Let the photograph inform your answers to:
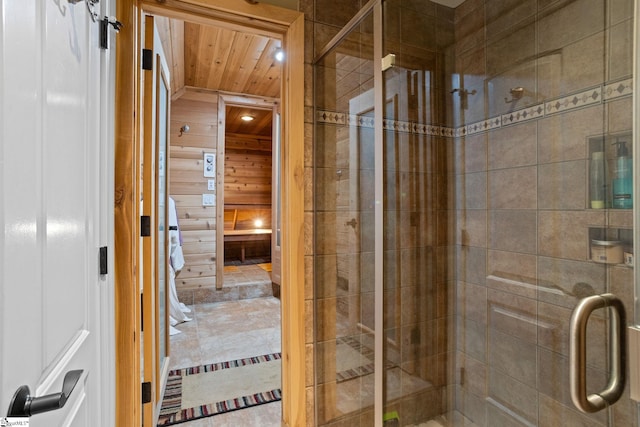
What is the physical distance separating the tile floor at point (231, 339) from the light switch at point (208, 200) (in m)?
1.28

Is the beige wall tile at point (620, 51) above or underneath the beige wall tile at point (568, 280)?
above

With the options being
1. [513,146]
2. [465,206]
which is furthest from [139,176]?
[513,146]

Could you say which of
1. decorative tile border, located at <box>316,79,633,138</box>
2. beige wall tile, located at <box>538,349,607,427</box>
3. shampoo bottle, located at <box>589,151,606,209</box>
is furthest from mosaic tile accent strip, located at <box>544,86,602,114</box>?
beige wall tile, located at <box>538,349,607,427</box>

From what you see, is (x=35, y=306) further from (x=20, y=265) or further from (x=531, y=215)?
(x=531, y=215)

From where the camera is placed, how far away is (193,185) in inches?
156

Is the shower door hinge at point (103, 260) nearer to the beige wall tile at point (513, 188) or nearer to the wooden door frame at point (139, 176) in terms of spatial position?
the wooden door frame at point (139, 176)

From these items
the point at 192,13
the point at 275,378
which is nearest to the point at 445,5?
the point at 192,13

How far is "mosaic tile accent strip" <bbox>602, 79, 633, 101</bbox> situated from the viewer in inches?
45.8

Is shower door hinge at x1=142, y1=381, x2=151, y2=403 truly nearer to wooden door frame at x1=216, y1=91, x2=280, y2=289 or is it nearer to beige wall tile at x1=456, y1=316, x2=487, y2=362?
beige wall tile at x1=456, y1=316, x2=487, y2=362

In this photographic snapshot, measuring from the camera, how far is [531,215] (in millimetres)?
1605

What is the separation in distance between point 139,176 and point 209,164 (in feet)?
8.70

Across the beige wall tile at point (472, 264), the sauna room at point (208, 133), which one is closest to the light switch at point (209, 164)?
the sauna room at point (208, 133)

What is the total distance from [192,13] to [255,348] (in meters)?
2.53

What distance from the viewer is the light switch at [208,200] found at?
13.1 feet
